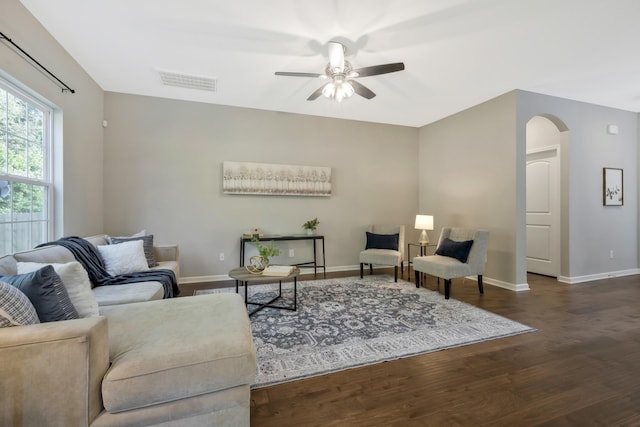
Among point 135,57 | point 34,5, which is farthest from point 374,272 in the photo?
point 34,5

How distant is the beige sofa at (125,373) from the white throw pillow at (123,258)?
1.28 meters

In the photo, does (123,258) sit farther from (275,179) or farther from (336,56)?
(336,56)

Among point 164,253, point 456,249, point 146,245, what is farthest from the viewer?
point 456,249

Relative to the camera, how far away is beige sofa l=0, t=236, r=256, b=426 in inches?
41.1

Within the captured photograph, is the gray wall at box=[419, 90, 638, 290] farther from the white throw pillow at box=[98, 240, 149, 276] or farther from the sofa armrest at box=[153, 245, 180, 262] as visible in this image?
the white throw pillow at box=[98, 240, 149, 276]

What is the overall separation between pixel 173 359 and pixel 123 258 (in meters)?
2.08

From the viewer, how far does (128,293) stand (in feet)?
7.29

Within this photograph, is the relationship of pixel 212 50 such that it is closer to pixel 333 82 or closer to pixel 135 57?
pixel 135 57

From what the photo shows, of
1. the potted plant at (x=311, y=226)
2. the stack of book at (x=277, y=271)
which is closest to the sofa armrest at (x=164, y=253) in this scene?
the stack of book at (x=277, y=271)

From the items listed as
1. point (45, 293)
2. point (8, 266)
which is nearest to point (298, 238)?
point (8, 266)

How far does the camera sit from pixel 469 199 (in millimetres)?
4480

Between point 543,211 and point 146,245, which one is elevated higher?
point 543,211

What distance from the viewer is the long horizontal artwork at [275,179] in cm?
438

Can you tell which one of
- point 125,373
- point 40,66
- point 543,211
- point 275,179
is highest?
point 40,66
